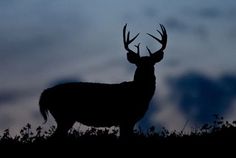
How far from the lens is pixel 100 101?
12625 mm

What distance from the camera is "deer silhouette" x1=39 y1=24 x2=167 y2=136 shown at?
40.7 ft

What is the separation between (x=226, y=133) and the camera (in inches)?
376

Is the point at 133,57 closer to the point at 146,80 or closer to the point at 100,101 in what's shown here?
the point at 146,80

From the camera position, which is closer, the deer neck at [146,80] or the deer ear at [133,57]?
the deer neck at [146,80]

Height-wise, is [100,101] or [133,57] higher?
[133,57]

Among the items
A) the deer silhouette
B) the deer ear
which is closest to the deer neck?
the deer silhouette

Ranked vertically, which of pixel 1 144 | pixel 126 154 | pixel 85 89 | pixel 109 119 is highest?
pixel 85 89

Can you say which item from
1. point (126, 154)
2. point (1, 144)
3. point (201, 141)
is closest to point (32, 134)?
point (1, 144)

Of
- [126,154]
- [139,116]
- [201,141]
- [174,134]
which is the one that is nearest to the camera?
[126,154]

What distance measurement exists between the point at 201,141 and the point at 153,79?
4.06 metres

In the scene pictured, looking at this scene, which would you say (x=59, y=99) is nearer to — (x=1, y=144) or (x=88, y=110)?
(x=88, y=110)

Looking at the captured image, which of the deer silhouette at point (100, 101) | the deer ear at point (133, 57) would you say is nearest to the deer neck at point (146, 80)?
the deer silhouette at point (100, 101)

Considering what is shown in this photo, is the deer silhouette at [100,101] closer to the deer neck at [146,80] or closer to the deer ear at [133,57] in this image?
the deer neck at [146,80]

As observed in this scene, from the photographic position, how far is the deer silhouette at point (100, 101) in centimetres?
1241
